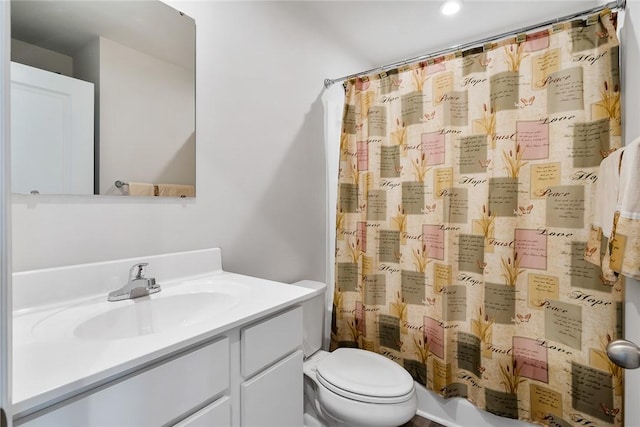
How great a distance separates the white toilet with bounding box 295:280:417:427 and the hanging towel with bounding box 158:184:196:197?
31.6 inches

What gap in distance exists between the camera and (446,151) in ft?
5.12

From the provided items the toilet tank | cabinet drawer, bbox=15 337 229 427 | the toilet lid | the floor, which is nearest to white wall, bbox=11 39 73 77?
cabinet drawer, bbox=15 337 229 427

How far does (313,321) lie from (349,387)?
0.41 meters

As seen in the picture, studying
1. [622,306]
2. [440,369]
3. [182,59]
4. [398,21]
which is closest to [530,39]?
[398,21]

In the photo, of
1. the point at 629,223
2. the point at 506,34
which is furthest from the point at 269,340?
the point at 506,34

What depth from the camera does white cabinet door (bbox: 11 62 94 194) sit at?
853 millimetres

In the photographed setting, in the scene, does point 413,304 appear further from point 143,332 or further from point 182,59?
point 182,59

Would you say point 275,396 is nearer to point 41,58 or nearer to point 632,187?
point 632,187

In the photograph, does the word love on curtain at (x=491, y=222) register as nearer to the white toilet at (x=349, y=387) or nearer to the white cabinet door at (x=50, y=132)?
the white toilet at (x=349, y=387)

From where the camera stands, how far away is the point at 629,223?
0.77m

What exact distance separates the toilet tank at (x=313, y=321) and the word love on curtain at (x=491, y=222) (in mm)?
261

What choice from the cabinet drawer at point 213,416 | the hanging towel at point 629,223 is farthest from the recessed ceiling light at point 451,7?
the cabinet drawer at point 213,416

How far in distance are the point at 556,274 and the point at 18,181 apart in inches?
77.5

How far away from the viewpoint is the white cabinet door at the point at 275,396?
869 mm
